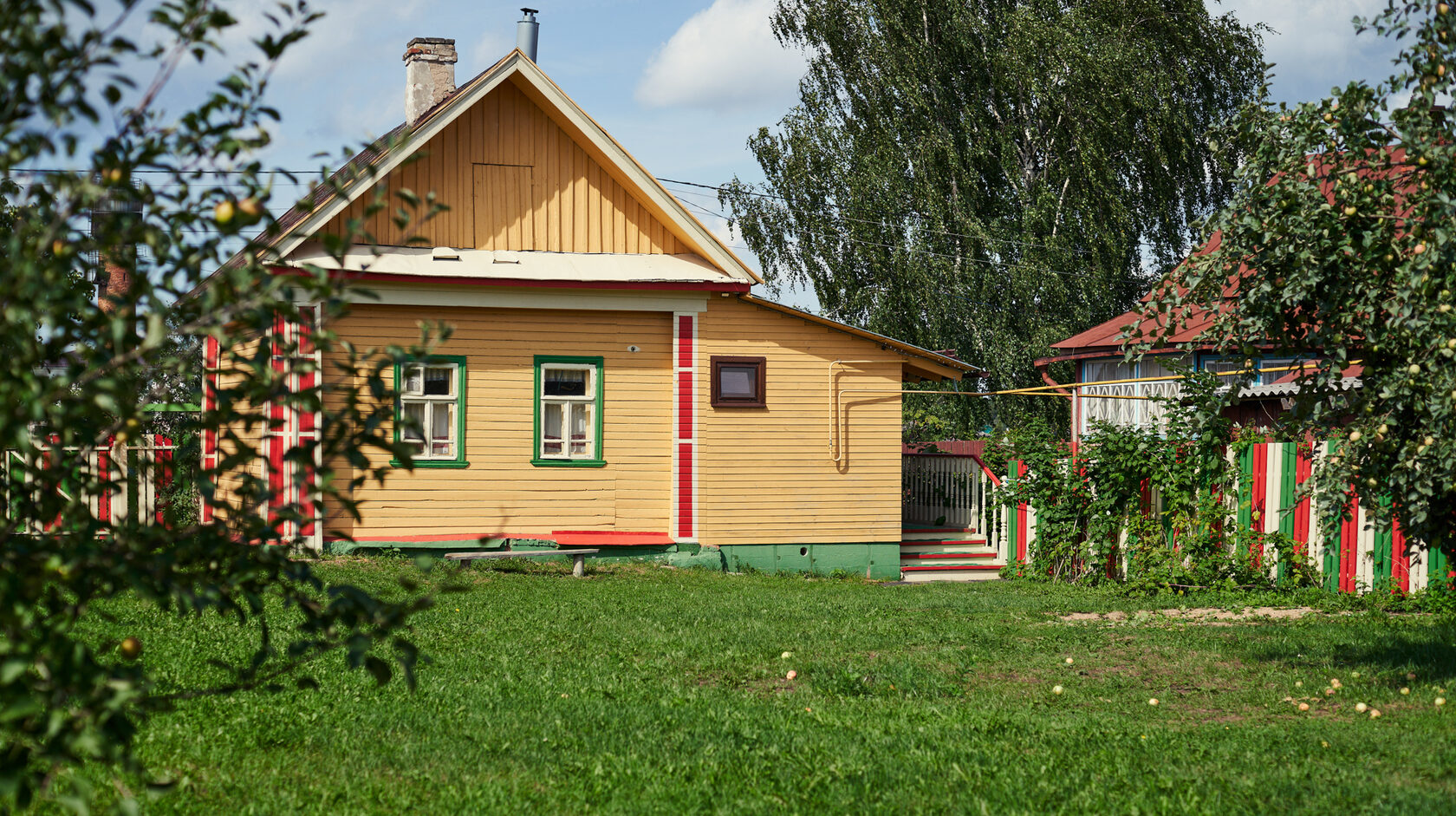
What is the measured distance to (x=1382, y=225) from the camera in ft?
23.3

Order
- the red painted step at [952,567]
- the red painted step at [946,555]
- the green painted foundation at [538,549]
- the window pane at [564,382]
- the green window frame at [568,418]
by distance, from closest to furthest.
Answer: the green painted foundation at [538,549] → the green window frame at [568,418] → the window pane at [564,382] → the red painted step at [952,567] → the red painted step at [946,555]

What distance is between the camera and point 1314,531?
13.1m

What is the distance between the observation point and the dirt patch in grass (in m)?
11.4

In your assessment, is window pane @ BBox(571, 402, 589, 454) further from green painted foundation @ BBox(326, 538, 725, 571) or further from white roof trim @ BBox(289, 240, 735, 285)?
white roof trim @ BBox(289, 240, 735, 285)

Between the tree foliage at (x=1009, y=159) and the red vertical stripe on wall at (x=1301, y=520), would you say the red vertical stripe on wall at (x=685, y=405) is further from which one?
the tree foliage at (x=1009, y=159)

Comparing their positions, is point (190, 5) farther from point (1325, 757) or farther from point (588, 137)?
point (588, 137)

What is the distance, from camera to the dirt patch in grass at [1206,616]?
447 inches

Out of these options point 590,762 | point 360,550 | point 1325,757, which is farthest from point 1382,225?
point 360,550

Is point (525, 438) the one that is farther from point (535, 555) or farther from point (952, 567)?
point (952, 567)

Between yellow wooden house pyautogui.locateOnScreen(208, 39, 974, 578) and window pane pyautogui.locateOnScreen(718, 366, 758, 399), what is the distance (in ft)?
0.09

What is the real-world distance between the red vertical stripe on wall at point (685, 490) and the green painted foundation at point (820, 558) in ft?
2.16

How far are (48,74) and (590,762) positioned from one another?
4.18 meters

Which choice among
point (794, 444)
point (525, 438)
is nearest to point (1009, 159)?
point (794, 444)

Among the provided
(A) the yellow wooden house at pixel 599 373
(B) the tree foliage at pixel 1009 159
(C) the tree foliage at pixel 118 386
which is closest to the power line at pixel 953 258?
(B) the tree foliage at pixel 1009 159
